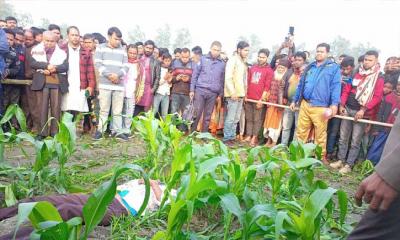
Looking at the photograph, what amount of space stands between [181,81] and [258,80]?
4.66 feet

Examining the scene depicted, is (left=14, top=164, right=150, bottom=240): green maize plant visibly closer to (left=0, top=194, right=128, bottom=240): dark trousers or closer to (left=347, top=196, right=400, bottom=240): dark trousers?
(left=0, top=194, right=128, bottom=240): dark trousers

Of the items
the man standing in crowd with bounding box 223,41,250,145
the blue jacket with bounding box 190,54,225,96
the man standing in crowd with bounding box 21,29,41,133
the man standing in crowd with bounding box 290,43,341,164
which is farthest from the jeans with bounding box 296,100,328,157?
the man standing in crowd with bounding box 21,29,41,133

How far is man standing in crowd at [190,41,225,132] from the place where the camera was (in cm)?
622

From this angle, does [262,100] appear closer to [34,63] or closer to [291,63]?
[291,63]

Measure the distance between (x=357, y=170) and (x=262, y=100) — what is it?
2.07m

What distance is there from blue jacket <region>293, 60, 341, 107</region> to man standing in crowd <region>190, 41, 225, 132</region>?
167 cm

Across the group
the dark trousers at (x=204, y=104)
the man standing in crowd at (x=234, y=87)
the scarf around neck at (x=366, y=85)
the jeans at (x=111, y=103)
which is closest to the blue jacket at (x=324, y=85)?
the scarf around neck at (x=366, y=85)

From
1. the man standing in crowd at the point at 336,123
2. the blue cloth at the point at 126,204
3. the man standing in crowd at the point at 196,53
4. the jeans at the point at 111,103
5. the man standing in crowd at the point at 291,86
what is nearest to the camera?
the blue cloth at the point at 126,204

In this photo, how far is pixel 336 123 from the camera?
5352mm

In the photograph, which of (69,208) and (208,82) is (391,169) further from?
(208,82)

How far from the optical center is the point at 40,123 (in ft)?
17.3

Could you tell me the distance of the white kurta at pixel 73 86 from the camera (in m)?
5.38

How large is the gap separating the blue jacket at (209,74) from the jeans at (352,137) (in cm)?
218

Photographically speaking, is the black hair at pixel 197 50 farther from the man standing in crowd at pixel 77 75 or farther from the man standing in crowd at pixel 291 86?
the man standing in crowd at pixel 77 75
